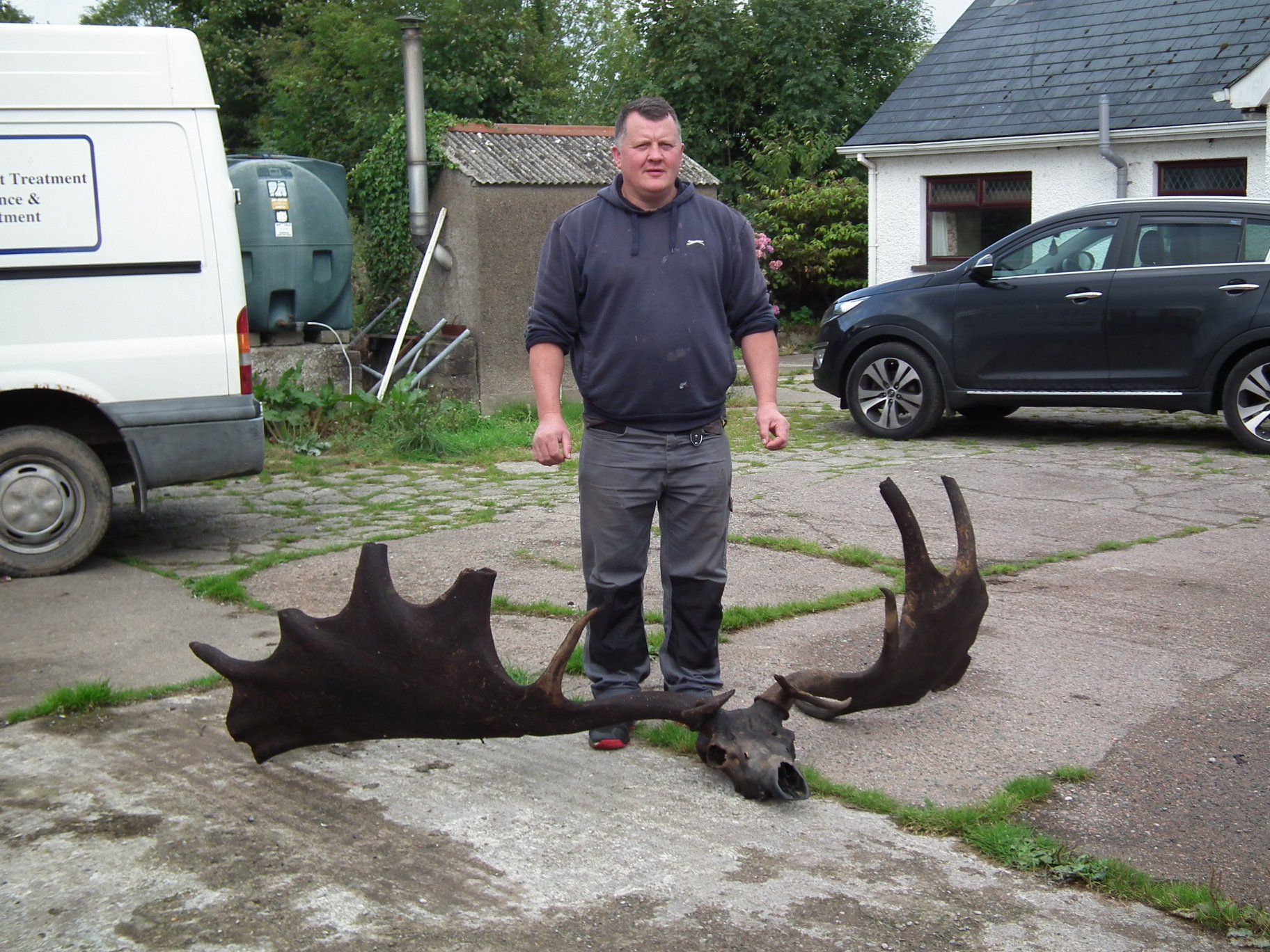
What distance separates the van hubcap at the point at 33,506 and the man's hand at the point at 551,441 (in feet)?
12.2

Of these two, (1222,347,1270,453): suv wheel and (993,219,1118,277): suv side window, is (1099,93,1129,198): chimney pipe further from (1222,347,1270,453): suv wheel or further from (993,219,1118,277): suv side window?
(1222,347,1270,453): suv wheel

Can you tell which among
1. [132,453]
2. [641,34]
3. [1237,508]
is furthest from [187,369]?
[641,34]

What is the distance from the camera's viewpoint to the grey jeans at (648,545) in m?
4.25

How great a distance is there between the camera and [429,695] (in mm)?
3926

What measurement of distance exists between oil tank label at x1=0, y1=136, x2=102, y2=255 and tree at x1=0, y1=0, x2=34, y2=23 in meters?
30.1

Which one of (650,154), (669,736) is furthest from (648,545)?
(650,154)

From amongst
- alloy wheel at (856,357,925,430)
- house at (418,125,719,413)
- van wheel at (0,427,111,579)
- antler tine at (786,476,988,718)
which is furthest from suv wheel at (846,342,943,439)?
antler tine at (786,476,988,718)

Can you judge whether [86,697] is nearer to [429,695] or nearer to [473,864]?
[429,695]

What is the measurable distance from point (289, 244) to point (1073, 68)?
1194 cm

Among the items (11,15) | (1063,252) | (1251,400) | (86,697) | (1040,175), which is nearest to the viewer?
(86,697)

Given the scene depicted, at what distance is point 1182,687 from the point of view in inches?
193

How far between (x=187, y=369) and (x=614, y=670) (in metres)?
3.58

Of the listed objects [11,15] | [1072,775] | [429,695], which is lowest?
[1072,775]

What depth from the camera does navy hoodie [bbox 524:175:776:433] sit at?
13.6 feet
